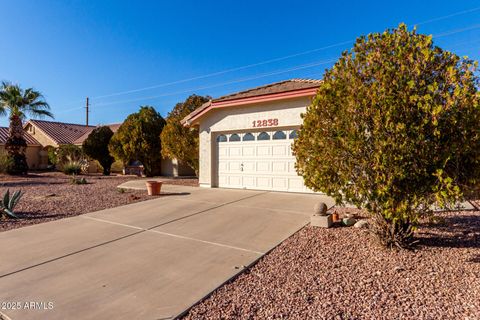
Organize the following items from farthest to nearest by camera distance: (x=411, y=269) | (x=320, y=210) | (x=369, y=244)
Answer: (x=320, y=210)
(x=369, y=244)
(x=411, y=269)

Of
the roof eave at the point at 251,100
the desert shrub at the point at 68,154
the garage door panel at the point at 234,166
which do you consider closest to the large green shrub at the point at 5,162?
the desert shrub at the point at 68,154

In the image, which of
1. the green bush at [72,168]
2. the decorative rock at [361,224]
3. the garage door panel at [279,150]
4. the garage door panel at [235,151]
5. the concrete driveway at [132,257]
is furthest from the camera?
the green bush at [72,168]

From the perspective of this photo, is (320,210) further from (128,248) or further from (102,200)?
(102,200)

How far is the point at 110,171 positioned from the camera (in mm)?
24500

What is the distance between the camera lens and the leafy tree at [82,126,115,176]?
22.2 metres

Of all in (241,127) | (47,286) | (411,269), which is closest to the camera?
(47,286)

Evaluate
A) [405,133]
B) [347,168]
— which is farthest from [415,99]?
[347,168]

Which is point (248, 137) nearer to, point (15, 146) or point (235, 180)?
point (235, 180)

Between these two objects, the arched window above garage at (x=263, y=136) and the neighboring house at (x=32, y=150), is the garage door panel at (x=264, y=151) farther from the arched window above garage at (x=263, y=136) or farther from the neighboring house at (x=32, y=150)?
the neighboring house at (x=32, y=150)

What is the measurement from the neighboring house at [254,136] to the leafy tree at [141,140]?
6.78m

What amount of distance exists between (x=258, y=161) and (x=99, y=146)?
16.0 metres

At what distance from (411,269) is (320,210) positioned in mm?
2363

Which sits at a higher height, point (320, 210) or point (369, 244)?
point (320, 210)

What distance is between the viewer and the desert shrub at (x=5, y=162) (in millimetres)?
19266
